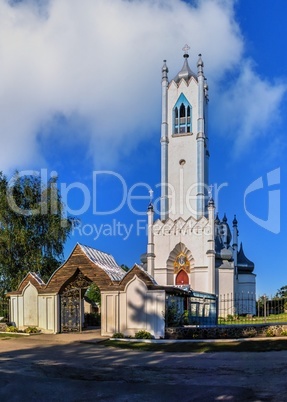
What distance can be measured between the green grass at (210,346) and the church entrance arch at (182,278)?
26.2 m

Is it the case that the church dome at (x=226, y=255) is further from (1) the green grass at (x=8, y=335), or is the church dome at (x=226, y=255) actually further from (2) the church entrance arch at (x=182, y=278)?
(1) the green grass at (x=8, y=335)

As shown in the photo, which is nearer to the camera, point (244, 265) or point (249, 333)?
point (249, 333)

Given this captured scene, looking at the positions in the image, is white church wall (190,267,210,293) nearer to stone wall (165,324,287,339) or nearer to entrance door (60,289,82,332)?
entrance door (60,289,82,332)

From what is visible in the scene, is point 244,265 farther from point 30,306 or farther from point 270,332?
point 270,332

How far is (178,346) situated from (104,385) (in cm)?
692

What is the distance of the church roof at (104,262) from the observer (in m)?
21.5

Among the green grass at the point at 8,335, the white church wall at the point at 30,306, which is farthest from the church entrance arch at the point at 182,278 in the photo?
the green grass at the point at 8,335

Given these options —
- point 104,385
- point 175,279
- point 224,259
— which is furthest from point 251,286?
point 104,385

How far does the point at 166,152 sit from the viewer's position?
48188 mm

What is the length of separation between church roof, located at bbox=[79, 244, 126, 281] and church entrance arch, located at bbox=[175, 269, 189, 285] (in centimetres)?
2046

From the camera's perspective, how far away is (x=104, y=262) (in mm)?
22906

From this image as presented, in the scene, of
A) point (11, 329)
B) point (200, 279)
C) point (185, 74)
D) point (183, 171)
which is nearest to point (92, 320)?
point (11, 329)

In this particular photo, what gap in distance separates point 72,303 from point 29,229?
11.2 m

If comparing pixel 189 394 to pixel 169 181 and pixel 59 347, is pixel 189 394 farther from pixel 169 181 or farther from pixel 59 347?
pixel 169 181
